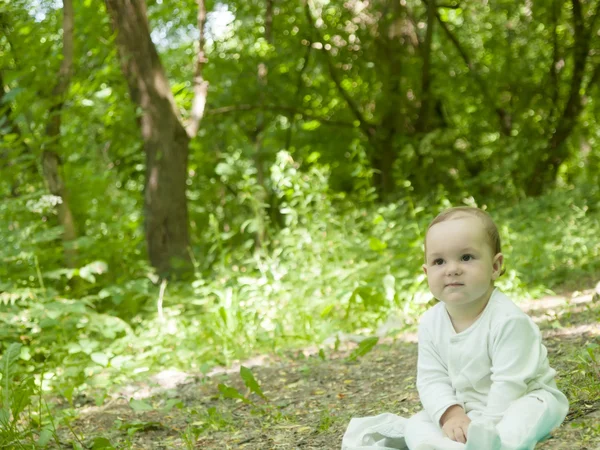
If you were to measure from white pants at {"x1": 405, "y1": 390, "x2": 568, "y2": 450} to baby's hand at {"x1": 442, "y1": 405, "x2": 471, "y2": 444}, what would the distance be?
0.02 meters

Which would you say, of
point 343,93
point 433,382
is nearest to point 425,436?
point 433,382

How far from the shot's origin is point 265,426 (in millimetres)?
3385

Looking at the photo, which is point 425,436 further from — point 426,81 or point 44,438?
point 426,81

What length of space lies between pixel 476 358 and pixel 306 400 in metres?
1.40

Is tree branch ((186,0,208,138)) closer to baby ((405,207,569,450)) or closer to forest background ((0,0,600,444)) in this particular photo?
forest background ((0,0,600,444))

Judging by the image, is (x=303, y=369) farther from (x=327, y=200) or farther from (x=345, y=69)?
(x=345, y=69)

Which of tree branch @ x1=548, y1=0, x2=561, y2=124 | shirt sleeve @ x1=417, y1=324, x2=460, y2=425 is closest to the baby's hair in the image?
shirt sleeve @ x1=417, y1=324, x2=460, y2=425

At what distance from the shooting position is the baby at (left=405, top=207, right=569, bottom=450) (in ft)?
7.86

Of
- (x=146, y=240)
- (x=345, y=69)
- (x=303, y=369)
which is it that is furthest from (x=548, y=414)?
(x=345, y=69)

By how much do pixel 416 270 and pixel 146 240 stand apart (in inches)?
119

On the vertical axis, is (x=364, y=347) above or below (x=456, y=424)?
below

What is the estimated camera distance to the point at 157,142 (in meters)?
7.80

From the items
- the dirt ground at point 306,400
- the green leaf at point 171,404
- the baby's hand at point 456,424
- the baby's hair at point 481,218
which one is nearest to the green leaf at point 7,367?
the dirt ground at point 306,400

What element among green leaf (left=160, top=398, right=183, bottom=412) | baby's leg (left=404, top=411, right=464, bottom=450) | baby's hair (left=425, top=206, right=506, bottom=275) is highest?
baby's hair (left=425, top=206, right=506, bottom=275)
